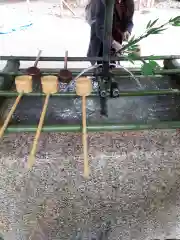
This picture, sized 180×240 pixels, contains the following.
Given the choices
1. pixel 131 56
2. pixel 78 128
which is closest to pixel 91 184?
pixel 78 128

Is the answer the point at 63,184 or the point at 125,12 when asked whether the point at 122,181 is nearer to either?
the point at 63,184

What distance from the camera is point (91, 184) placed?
115 centimetres

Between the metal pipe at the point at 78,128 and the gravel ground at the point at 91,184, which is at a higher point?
the metal pipe at the point at 78,128

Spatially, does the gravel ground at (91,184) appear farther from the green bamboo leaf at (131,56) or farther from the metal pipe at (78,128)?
the green bamboo leaf at (131,56)

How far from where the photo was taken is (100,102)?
1412 millimetres

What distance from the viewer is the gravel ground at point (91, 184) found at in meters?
1.11

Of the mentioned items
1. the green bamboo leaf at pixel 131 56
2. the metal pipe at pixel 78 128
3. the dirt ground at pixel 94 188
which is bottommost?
the dirt ground at pixel 94 188

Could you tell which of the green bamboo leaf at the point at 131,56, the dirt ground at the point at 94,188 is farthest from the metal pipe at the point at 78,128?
the green bamboo leaf at the point at 131,56

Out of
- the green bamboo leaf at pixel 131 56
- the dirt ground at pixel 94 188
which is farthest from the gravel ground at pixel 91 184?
the green bamboo leaf at pixel 131 56

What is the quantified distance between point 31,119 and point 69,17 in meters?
7.59

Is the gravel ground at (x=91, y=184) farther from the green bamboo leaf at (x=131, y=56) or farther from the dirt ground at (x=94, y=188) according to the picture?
the green bamboo leaf at (x=131, y=56)

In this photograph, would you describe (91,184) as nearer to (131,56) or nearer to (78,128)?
(78,128)

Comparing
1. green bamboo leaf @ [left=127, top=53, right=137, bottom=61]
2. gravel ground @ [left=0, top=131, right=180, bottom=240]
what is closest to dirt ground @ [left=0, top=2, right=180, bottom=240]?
gravel ground @ [left=0, top=131, right=180, bottom=240]

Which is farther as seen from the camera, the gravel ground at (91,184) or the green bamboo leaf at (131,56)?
the green bamboo leaf at (131,56)
